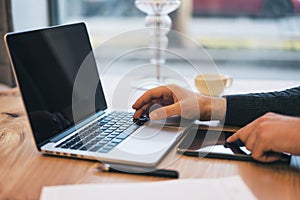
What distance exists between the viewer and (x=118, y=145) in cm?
89

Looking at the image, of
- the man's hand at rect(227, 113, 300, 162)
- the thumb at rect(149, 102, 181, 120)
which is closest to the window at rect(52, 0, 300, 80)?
the thumb at rect(149, 102, 181, 120)

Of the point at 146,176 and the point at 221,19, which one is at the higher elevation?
the point at 221,19

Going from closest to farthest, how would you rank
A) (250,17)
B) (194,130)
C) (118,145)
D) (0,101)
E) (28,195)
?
(28,195) < (118,145) < (194,130) < (0,101) < (250,17)

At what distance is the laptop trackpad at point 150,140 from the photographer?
87 centimetres

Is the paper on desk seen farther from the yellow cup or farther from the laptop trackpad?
the yellow cup

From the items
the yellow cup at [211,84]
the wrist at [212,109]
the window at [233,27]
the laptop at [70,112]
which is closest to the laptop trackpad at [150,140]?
the laptop at [70,112]

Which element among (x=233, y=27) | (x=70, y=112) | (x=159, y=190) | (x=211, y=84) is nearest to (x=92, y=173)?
(x=159, y=190)

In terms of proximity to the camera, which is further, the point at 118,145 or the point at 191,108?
the point at 191,108

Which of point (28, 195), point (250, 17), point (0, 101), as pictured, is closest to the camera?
point (28, 195)

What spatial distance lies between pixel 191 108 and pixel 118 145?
0.85 ft

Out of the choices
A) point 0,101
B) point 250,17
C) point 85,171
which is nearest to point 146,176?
point 85,171

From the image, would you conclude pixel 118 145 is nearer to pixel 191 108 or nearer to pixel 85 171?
pixel 85 171

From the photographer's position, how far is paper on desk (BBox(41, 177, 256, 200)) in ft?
2.32

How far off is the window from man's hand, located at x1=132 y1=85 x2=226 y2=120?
2.86 ft
